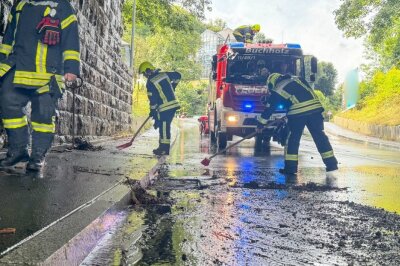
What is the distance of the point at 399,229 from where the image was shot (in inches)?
154

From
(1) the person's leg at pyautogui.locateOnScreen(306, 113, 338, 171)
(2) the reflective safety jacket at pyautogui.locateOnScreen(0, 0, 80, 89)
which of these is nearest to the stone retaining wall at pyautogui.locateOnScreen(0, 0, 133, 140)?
(2) the reflective safety jacket at pyautogui.locateOnScreen(0, 0, 80, 89)

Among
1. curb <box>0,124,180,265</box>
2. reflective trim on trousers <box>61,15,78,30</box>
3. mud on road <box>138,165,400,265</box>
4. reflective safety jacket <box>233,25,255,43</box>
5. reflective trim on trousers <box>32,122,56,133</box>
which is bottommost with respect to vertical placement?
mud on road <box>138,165,400,265</box>

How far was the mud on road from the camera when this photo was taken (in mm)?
2943

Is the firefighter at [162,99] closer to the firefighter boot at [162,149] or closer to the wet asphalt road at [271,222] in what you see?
the firefighter boot at [162,149]

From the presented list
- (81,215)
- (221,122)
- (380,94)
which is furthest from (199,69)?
(81,215)

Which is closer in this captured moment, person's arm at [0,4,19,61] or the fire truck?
person's arm at [0,4,19,61]

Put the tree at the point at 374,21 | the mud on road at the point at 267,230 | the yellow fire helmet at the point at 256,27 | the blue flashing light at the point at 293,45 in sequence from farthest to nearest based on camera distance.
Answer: the tree at the point at 374,21, the yellow fire helmet at the point at 256,27, the blue flashing light at the point at 293,45, the mud on road at the point at 267,230

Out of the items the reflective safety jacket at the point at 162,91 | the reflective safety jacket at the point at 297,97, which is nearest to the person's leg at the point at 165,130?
the reflective safety jacket at the point at 162,91

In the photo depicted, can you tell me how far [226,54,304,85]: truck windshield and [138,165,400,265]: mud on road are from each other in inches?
274

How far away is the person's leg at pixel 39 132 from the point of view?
5422mm

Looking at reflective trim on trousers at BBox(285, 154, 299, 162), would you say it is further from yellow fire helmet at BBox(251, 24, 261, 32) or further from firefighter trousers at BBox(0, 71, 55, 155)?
yellow fire helmet at BBox(251, 24, 261, 32)

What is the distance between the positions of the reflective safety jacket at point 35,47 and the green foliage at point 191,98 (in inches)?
2163

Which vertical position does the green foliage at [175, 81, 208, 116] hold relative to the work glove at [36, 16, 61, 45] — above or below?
above

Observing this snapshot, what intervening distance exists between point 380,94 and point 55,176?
40396mm
